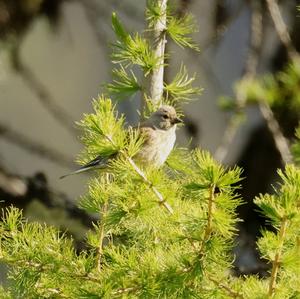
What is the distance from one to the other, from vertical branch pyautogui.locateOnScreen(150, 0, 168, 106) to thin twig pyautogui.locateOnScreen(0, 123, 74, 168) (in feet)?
7.63

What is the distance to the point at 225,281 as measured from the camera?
251 centimetres

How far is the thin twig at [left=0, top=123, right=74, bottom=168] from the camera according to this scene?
5.35 m

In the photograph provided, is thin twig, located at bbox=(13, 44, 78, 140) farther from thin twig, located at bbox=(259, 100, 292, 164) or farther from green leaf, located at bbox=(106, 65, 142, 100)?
green leaf, located at bbox=(106, 65, 142, 100)

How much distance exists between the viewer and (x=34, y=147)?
17.7 ft

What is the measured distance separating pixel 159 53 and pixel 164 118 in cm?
27

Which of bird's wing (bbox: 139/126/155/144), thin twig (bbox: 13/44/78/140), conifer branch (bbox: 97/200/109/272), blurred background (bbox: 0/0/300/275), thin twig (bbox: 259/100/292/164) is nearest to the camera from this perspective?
conifer branch (bbox: 97/200/109/272)

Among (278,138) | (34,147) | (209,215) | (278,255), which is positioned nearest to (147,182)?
(209,215)

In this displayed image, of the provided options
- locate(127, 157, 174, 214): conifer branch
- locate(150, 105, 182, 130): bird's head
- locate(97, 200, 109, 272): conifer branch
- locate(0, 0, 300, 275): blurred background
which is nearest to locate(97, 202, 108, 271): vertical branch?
locate(97, 200, 109, 272): conifer branch

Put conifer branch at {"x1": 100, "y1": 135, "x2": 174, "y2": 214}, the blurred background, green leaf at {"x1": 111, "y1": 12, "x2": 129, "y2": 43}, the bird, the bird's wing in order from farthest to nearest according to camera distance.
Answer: the blurred background → the bird's wing → the bird → green leaf at {"x1": 111, "y1": 12, "x2": 129, "y2": 43} → conifer branch at {"x1": 100, "y1": 135, "x2": 174, "y2": 214}

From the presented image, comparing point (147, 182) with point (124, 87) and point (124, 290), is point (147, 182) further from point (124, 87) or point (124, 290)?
point (124, 87)

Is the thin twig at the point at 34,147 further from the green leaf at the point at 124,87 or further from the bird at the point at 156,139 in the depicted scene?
the green leaf at the point at 124,87

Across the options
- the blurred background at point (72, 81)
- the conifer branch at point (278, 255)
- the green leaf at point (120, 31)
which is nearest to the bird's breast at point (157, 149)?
the green leaf at point (120, 31)

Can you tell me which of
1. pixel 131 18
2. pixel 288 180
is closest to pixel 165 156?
pixel 288 180

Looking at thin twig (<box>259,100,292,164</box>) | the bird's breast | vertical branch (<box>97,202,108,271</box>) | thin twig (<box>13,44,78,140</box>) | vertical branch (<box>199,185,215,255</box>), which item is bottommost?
thin twig (<box>259,100,292,164</box>)
